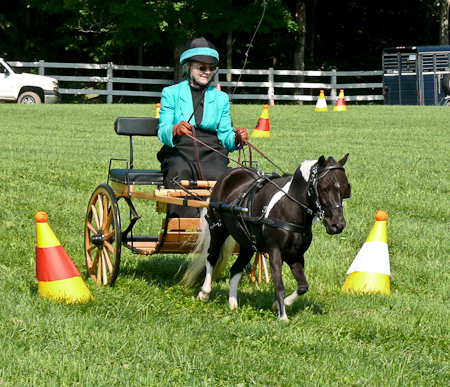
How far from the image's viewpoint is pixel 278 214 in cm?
515

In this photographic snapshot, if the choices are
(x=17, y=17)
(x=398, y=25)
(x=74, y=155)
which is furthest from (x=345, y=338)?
(x=398, y=25)

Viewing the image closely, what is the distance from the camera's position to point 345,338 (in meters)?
4.97

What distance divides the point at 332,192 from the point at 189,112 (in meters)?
2.33

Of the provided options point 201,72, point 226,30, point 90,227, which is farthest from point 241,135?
point 226,30

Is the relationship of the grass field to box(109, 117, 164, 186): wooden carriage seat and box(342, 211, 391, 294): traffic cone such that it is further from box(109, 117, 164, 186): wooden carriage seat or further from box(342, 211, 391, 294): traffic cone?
box(109, 117, 164, 186): wooden carriage seat

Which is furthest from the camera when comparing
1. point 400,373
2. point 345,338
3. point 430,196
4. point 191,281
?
point 430,196

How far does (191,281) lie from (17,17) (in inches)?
1286

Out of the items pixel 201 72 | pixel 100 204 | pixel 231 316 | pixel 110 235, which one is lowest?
pixel 231 316

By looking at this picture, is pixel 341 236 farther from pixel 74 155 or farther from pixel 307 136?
pixel 307 136

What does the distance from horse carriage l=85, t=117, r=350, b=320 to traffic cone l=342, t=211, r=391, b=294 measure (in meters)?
0.93

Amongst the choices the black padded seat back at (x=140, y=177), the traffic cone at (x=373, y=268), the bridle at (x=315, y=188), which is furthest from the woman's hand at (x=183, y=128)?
the traffic cone at (x=373, y=268)

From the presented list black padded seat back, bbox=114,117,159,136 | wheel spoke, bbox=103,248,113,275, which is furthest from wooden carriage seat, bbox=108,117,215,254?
wheel spoke, bbox=103,248,113,275

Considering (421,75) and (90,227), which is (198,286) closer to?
(90,227)

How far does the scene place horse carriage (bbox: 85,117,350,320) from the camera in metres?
4.82
